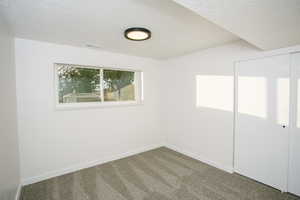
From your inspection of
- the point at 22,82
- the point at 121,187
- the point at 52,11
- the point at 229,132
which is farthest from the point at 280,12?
the point at 22,82

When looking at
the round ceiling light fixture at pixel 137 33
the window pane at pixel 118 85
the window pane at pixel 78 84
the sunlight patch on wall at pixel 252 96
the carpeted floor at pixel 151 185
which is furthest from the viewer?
the window pane at pixel 118 85

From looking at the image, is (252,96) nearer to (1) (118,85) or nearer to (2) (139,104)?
(2) (139,104)

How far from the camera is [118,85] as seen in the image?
3.24 m

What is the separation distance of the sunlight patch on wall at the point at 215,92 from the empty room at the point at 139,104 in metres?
0.02

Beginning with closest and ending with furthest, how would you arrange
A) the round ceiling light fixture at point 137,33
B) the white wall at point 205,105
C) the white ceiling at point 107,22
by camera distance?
the white ceiling at point 107,22, the round ceiling light fixture at point 137,33, the white wall at point 205,105

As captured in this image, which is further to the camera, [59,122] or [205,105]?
[205,105]

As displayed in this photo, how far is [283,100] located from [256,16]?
1416 millimetres

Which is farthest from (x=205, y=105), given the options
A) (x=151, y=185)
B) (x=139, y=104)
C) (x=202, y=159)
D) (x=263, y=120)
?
(x=151, y=185)

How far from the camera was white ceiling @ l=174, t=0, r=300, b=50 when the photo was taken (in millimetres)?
1058

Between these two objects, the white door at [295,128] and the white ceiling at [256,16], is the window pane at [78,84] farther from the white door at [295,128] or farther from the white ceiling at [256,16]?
the white door at [295,128]

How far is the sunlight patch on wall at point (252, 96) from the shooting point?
84.6 inches

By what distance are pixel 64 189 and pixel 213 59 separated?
3.30 meters

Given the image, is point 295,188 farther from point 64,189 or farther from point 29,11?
point 29,11

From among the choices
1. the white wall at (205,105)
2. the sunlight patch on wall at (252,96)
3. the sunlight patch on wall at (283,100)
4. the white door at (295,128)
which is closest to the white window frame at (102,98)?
the white wall at (205,105)
